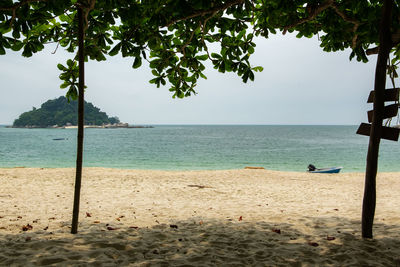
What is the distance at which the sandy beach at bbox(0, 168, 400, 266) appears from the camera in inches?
135

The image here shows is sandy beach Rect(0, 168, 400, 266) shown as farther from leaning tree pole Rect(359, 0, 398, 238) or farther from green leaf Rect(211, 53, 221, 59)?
green leaf Rect(211, 53, 221, 59)

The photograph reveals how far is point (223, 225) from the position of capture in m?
5.29

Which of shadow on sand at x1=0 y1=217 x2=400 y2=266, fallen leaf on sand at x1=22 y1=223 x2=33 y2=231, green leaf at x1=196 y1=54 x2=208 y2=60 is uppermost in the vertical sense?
green leaf at x1=196 y1=54 x2=208 y2=60

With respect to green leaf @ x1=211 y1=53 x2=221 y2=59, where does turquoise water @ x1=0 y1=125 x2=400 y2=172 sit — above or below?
below

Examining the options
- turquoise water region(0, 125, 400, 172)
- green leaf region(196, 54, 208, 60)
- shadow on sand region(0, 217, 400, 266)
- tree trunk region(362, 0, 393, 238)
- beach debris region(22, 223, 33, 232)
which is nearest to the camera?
shadow on sand region(0, 217, 400, 266)

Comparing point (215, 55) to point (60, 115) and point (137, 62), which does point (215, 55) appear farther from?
point (60, 115)

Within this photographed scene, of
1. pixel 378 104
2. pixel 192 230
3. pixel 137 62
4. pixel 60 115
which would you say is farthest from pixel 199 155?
pixel 60 115

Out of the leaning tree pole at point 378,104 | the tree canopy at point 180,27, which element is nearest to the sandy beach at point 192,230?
the leaning tree pole at point 378,104

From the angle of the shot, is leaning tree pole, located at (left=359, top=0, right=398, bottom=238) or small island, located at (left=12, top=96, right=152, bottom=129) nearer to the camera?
leaning tree pole, located at (left=359, top=0, right=398, bottom=238)

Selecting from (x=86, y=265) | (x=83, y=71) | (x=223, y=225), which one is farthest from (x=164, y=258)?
(x=83, y=71)

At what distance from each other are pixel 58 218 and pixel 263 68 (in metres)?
5.41

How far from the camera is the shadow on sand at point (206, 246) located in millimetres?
3334

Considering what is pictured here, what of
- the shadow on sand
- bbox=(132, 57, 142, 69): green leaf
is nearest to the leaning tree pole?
the shadow on sand

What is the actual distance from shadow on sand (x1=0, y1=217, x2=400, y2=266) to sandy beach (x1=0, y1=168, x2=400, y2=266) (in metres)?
0.01
